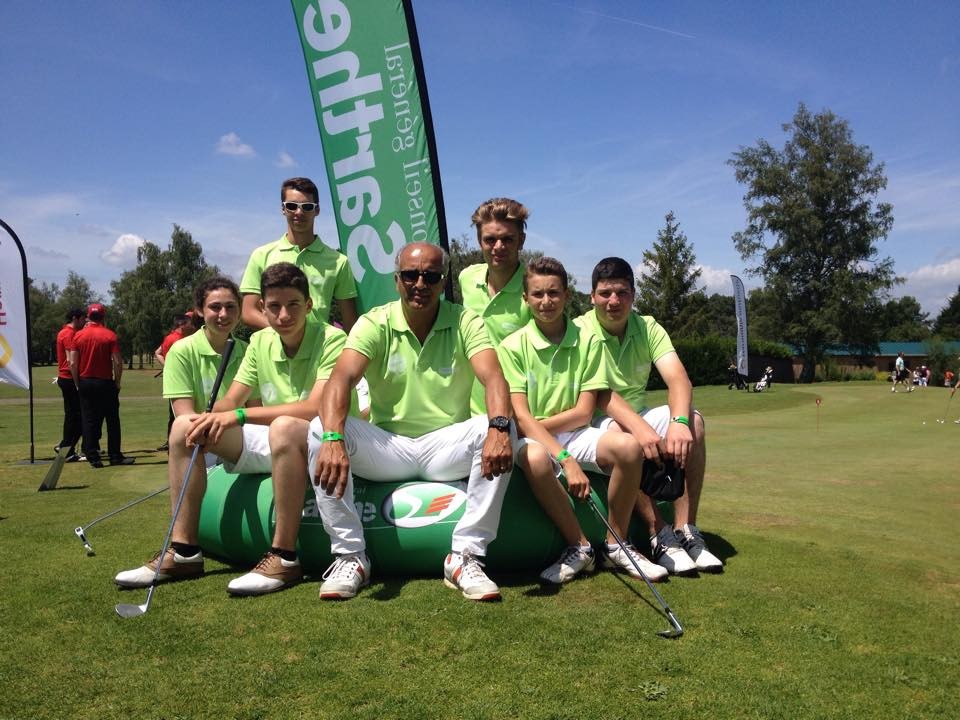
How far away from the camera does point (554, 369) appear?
4277 mm

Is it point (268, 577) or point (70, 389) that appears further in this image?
point (70, 389)

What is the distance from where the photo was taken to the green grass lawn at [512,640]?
2455 mm

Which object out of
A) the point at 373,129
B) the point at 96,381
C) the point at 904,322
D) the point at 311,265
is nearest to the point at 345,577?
the point at 311,265

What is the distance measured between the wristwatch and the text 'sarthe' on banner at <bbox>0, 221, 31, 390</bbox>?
7406mm

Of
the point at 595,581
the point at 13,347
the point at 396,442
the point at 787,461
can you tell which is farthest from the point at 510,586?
the point at 13,347

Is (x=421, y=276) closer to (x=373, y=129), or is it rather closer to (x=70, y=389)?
(x=373, y=129)

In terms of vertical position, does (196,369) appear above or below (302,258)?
below

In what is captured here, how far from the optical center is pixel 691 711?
2383 mm

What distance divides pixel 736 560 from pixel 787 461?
5709 millimetres

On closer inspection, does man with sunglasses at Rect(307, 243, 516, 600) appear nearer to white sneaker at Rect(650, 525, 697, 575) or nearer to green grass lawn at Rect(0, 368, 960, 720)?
green grass lawn at Rect(0, 368, 960, 720)

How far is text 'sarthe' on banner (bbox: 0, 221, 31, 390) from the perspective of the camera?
8891 millimetres

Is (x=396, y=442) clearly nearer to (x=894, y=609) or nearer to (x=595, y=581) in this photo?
(x=595, y=581)

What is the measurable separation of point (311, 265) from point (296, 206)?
0.43 metres

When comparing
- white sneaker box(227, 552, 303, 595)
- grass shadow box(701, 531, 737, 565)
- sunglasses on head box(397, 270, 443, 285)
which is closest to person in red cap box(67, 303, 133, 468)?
white sneaker box(227, 552, 303, 595)
